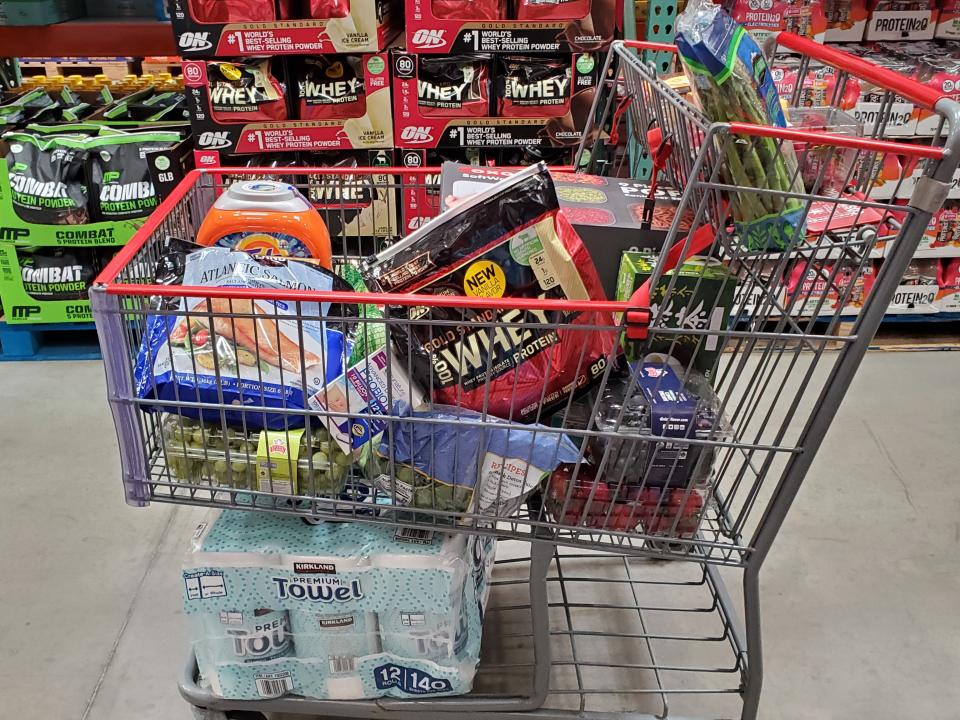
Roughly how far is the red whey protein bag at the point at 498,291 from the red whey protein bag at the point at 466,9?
4.94ft

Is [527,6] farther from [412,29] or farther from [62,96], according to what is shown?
[62,96]

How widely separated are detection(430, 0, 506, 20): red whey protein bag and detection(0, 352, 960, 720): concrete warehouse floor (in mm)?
1641

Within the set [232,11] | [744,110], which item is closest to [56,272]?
[232,11]

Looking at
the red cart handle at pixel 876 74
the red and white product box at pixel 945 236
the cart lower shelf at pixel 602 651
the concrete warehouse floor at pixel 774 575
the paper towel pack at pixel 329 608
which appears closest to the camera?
the red cart handle at pixel 876 74

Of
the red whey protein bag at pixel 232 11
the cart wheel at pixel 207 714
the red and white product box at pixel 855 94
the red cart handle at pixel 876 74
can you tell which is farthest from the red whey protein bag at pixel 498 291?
the red and white product box at pixel 855 94

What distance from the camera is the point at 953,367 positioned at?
3158 mm

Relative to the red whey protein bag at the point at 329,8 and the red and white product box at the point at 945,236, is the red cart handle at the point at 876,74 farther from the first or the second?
the red and white product box at the point at 945,236

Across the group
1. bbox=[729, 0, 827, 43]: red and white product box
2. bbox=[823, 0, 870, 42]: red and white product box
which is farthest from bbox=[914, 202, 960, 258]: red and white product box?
bbox=[729, 0, 827, 43]: red and white product box

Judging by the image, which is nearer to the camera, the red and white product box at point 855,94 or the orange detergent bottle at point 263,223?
the orange detergent bottle at point 263,223

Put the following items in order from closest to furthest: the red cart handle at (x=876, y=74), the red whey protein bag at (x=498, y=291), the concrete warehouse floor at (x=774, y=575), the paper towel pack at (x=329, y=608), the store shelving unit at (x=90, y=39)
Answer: the red cart handle at (x=876, y=74)
the red whey protein bag at (x=498, y=291)
the paper towel pack at (x=329, y=608)
the concrete warehouse floor at (x=774, y=575)
the store shelving unit at (x=90, y=39)

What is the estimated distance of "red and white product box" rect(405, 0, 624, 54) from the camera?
2.63m

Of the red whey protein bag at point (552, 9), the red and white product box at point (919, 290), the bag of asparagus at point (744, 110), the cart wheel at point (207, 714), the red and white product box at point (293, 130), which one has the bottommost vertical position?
the cart wheel at point (207, 714)

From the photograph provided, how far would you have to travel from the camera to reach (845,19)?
3035 mm

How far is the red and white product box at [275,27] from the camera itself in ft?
8.55
